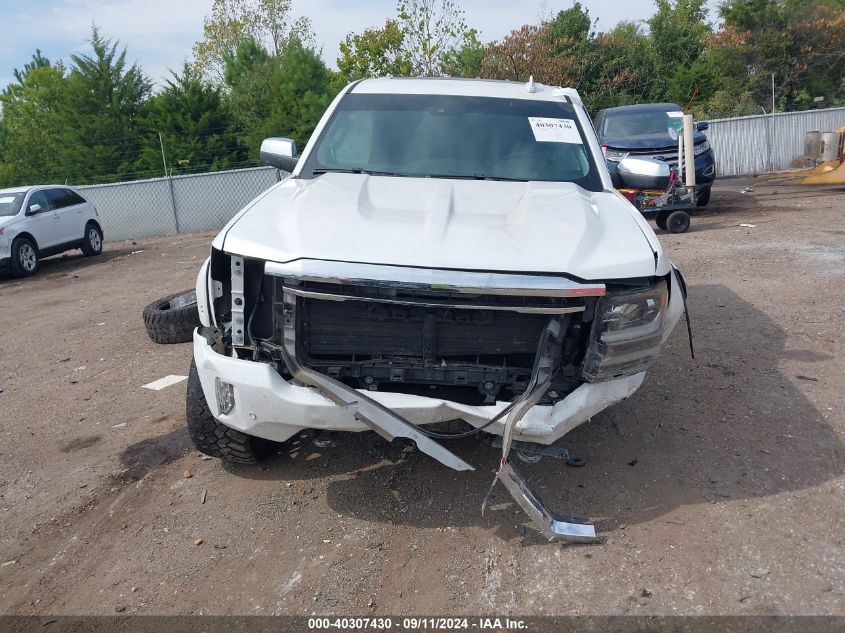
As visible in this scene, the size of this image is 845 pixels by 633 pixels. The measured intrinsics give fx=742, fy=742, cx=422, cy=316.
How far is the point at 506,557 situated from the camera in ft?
9.95

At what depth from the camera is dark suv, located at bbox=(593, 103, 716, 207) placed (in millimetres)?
11328

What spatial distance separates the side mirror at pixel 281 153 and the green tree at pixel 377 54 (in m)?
23.9

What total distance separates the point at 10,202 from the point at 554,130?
1212 cm

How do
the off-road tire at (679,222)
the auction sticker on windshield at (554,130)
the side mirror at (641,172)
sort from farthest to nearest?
the off-road tire at (679,222) < the side mirror at (641,172) < the auction sticker on windshield at (554,130)

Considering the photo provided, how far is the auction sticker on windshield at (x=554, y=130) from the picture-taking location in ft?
14.6

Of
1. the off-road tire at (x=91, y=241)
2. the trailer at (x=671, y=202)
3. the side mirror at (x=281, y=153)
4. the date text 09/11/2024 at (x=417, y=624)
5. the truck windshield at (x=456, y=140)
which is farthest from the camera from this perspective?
the off-road tire at (x=91, y=241)

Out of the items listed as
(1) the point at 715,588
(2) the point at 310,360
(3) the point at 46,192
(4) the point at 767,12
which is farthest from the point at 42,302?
(4) the point at 767,12

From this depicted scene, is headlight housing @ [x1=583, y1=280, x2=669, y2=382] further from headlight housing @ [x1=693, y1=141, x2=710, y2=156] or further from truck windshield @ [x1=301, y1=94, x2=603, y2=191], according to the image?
headlight housing @ [x1=693, y1=141, x2=710, y2=156]

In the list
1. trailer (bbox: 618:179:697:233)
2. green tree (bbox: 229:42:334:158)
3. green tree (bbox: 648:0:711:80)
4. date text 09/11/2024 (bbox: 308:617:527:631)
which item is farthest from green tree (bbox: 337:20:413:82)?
date text 09/11/2024 (bbox: 308:617:527:631)

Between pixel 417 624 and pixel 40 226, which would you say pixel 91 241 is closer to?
pixel 40 226

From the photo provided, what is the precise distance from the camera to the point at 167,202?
1889 centimetres

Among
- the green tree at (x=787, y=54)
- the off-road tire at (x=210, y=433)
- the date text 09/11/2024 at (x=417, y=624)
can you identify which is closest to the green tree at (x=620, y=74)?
the green tree at (x=787, y=54)

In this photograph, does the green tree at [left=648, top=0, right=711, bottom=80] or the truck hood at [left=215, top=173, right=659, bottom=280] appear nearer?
the truck hood at [left=215, top=173, right=659, bottom=280]

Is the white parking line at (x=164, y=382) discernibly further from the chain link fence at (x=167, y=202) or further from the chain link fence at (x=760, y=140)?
the chain link fence at (x=760, y=140)
